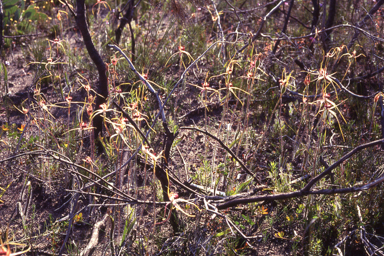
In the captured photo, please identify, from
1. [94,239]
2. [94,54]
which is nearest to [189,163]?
[94,239]

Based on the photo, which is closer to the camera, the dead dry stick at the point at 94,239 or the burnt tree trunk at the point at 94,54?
the dead dry stick at the point at 94,239

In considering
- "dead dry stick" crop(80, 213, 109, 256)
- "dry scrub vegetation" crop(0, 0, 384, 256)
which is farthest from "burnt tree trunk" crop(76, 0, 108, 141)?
"dead dry stick" crop(80, 213, 109, 256)

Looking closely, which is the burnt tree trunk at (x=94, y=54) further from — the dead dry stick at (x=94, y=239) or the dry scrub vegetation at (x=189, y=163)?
the dead dry stick at (x=94, y=239)

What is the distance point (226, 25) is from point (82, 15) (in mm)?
2375

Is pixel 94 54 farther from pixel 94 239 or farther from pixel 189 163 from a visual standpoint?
pixel 94 239

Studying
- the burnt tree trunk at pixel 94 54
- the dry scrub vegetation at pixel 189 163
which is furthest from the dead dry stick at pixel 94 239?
the burnt tree trunk at pixel 94 54

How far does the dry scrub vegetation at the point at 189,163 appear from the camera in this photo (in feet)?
5.82

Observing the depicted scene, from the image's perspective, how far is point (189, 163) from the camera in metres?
2.58

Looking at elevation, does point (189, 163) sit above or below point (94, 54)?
below

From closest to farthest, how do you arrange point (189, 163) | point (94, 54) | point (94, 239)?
point (94, 239) < point (94, 54) < point (189, 163)

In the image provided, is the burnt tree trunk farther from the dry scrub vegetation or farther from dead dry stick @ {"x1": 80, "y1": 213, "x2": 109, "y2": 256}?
dead dry stick @ {"x1": 80, "y1": 213, "x2": 109, "y2": 256}

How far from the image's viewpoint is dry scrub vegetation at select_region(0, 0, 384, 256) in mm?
1774

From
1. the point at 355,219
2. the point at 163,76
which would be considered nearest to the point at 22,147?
the point at 163,76

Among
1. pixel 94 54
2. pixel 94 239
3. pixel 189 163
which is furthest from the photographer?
pixel 189 163
